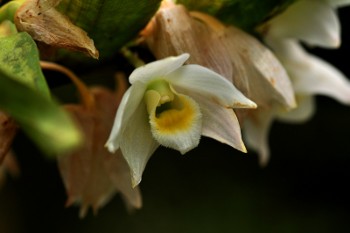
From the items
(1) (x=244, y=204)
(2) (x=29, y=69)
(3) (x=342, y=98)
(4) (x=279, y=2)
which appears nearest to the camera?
(2) (x=29, y=69)

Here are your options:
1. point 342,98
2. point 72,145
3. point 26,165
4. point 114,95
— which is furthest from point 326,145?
point 72,145

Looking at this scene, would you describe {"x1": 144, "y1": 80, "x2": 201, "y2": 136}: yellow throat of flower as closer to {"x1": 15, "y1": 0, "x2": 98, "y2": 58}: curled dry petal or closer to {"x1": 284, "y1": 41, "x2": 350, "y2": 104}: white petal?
{"x1": 15, "y1": 0, "x2": 98, "y2": 58}: curled dry petal

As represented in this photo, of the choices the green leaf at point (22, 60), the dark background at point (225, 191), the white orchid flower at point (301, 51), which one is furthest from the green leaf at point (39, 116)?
the dark background at point (225, 191)

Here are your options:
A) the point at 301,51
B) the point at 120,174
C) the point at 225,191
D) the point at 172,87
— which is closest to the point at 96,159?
the point at 120,174

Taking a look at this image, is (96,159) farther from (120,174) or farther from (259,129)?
(259,129)

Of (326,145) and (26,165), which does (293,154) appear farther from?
(26,165)

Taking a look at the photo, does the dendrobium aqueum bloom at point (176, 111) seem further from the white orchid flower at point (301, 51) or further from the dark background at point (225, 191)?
the dark background at point (225, 191)
